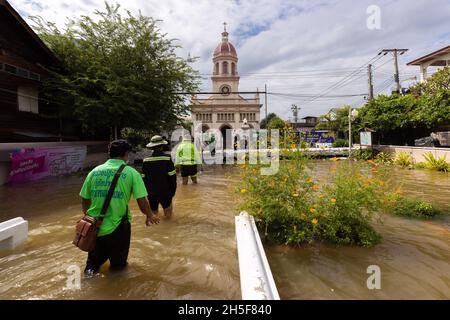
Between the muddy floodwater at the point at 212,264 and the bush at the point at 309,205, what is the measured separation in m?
0.22

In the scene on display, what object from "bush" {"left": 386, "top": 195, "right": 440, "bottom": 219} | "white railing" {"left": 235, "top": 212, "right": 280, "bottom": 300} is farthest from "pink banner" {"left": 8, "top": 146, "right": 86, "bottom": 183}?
"bush" {"left": 386, "top": 195, "right": 440, "bottom": 219}

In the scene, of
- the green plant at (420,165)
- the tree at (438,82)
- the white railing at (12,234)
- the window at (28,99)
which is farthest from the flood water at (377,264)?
the tree at (438,82)

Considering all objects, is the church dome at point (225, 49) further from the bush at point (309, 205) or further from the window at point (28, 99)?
the bush at point (309, 205)

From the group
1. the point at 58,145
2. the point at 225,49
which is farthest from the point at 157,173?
the point at 225,49

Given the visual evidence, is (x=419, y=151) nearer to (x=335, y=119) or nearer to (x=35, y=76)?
(x=35, y=76)

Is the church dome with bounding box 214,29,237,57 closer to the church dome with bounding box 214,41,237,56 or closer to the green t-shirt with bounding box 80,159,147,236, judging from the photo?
the church dome with bounding box 214,41,237,56

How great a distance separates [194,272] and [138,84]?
11.5 meters

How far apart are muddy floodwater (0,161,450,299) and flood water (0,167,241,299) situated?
0.01 m

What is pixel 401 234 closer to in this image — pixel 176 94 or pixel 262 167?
pixel 262 167

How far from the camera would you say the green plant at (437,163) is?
11.6 metres

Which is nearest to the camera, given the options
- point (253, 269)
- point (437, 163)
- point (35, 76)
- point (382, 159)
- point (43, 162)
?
point (253, 269)

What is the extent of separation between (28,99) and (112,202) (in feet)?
42.5

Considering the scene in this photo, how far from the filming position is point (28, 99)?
40.7ft
